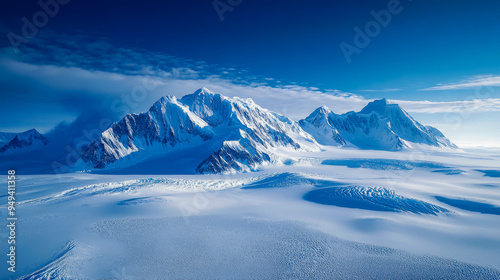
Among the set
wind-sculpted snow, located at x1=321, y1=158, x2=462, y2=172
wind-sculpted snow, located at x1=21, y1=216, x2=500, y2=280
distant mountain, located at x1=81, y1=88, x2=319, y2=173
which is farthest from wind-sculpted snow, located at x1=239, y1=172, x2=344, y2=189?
wind-sculpted snow, located at x1=321, y1=158, x2=462, y2=172

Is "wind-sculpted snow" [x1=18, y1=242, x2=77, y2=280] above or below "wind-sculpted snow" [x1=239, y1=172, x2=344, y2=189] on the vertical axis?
above

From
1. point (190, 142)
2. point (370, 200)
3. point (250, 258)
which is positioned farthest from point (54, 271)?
point (190, 142)

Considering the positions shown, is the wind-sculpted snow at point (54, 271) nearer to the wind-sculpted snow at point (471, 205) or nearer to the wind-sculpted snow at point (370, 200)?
the wind-sculpted snow at point (370, 200)

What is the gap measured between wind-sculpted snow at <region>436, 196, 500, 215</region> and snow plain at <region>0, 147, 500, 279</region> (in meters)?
0.21

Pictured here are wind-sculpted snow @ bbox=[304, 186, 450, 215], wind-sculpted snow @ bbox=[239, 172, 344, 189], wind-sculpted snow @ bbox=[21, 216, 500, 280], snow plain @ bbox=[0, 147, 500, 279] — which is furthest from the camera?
wind-sculpted snow @ bbox=[239, 172, 344, 189]

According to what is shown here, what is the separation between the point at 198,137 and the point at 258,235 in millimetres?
131330

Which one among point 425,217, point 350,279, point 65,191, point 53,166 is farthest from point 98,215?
point 53,166

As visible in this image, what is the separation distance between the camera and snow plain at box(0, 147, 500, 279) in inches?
1045

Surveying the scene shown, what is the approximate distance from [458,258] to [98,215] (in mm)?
60475

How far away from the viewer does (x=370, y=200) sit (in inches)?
2149

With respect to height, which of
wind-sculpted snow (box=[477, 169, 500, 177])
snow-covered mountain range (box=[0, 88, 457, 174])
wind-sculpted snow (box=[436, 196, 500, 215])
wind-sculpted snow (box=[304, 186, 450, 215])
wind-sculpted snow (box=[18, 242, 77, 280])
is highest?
snow-covered mountain range (box=[0, 88, 457, 174])

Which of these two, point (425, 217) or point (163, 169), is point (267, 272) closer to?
point (425, 217)

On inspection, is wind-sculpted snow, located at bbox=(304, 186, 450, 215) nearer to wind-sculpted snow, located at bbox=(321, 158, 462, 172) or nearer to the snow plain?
the snow plain

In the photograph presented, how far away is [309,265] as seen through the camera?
2747 centimetres
